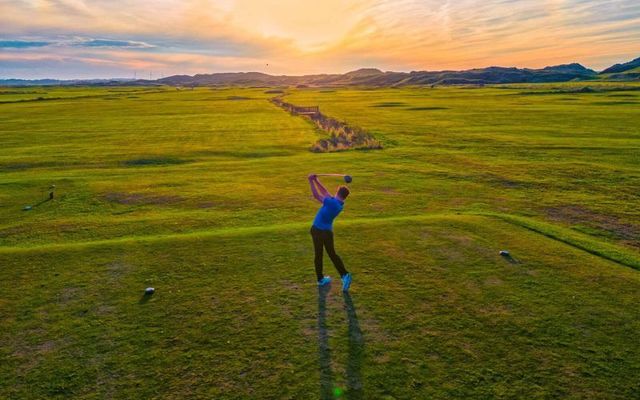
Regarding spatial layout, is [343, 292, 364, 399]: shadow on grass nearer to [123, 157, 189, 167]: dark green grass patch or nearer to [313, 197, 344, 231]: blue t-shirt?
[313, 197, 344, 231]: blue t-shirt

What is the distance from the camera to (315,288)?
11898mm

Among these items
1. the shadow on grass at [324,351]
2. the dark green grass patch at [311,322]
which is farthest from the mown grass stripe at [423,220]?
the shadow on grass at [324,351]

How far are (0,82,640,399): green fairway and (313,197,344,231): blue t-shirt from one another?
1927mm

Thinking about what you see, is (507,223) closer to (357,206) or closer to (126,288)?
(357,206)

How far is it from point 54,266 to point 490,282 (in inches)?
523

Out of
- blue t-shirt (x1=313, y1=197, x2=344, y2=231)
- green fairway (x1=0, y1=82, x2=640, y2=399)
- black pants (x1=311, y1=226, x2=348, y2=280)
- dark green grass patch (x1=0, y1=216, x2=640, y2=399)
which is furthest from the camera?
black pants (x1=311, y1=226, x2=348, y2=280)

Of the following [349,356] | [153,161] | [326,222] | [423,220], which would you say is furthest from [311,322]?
[153,161]

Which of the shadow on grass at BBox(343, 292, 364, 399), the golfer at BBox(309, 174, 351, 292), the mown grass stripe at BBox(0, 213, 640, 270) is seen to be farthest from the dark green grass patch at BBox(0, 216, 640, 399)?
the golfer at BBox(309, 174, 351, 292)

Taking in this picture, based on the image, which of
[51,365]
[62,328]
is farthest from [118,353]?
[62,328]

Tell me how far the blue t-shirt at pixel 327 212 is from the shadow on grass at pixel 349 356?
195 cm

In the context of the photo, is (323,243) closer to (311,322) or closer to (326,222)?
(326,222)

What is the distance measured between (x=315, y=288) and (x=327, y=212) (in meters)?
2.36

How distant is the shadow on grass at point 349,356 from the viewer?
25.6ft

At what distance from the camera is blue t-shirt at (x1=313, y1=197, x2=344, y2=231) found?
10883mm
